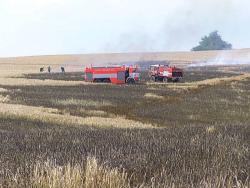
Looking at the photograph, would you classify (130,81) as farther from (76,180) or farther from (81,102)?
(76,180)

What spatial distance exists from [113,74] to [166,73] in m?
10.9

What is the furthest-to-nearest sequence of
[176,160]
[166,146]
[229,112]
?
[229,112], [166,146], [176,160]

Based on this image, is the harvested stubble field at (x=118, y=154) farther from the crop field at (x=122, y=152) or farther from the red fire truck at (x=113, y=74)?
the red fire truck at (x=113, y=74)

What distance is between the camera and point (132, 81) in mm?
59750

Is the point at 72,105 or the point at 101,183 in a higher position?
the point at 101,183

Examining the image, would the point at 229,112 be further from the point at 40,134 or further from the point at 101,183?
the point at 101,183

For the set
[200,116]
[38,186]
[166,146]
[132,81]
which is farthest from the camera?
[132,81]

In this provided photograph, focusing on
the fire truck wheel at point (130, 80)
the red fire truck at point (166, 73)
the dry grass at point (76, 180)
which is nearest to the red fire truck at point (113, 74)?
the fire truck wheel at point (130, 80)

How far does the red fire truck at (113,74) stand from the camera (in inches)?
2301

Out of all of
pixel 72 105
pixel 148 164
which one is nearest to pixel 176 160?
pixel 148 164

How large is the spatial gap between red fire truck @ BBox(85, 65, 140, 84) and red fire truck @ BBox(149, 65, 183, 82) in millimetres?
7448

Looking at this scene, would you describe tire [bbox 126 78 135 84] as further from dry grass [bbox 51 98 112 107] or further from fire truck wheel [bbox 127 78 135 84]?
dry grass [bbox 51 98 112 107]

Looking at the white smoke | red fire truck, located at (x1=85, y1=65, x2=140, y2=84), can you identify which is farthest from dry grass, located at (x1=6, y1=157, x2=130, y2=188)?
the white smoke

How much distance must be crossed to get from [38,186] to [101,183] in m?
0.76
